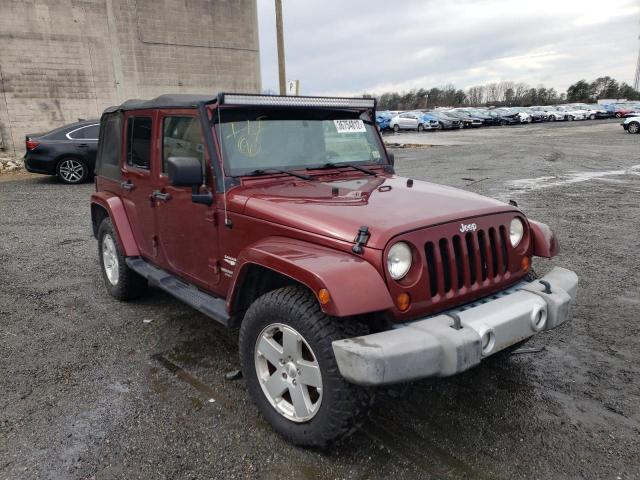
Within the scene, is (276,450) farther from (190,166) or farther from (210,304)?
(190,166)

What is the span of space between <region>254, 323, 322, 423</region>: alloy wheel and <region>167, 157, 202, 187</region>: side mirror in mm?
1084

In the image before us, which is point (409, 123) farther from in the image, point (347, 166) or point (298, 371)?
point (298, 371)

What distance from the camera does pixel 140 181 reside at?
4.30m

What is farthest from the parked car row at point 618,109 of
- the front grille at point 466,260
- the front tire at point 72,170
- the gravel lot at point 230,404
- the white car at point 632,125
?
the front grille at point 466,260

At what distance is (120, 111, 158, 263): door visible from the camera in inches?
164

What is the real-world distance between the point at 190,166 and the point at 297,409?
160cm

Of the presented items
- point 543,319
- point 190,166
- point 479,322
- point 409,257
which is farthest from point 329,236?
point 543,319

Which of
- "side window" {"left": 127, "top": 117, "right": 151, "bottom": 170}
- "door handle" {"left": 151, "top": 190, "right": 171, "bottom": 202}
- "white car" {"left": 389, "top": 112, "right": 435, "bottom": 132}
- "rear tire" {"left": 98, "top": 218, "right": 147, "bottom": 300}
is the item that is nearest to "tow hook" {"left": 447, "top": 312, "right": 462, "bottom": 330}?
"door handle" {"left": 151, "top": 190, "right": 171, "bottom": 202}

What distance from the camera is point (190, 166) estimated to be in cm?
317

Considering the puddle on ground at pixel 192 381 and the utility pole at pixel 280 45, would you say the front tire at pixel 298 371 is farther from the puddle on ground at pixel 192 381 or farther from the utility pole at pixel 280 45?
the utility pole at pixel 280 45

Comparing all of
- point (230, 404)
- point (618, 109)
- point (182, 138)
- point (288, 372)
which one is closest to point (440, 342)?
point (288, 372)

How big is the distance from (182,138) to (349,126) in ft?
4.24

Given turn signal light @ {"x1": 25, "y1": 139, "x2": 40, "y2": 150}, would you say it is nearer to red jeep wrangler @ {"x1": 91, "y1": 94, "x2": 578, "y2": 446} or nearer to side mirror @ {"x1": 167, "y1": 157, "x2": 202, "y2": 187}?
red jeep wrangler @ {"x1": 91, "y1": 94, "x2": 578, "y2": 446}

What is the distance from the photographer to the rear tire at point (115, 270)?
4.76m
